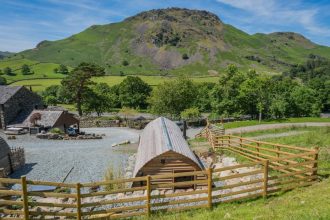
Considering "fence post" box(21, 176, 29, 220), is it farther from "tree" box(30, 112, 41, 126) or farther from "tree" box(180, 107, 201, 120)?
"tree" box(180, 107, 201, 120)

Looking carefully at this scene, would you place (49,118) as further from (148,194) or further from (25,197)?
(148,194)

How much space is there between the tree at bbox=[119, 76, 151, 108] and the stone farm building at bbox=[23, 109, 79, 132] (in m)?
43.2

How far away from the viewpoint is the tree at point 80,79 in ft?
215

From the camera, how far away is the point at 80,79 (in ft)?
218

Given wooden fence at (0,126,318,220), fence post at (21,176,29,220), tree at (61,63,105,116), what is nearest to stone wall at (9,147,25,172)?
wooden fence at (0,126,318,220)

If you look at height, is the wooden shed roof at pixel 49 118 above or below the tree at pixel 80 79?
below

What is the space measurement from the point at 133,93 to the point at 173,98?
38.9 metres

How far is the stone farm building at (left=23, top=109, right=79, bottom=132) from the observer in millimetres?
46769

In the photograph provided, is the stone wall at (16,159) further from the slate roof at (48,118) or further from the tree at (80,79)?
the tree at (80,79)

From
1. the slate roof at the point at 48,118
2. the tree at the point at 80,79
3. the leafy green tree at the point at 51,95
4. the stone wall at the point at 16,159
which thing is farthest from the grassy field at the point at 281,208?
the leafy green tree at the point at 51,95

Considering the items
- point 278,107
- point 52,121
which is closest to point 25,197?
point 52,121

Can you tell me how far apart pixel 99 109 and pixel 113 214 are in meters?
65.5

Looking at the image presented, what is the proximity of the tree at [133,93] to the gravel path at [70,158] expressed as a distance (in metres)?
Answer: 51.9

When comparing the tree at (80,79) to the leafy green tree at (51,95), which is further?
the leafy green tree at (51,95)
